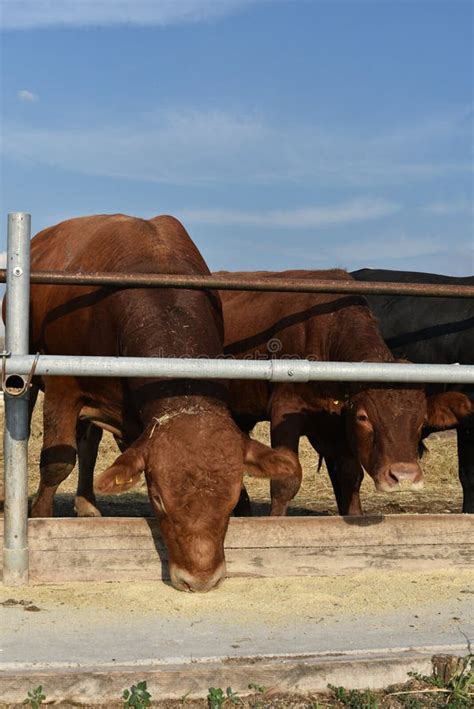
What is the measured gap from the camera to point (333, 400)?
655 cm

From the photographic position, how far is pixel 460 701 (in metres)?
3.66

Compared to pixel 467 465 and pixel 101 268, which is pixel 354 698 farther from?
pixel 467 465

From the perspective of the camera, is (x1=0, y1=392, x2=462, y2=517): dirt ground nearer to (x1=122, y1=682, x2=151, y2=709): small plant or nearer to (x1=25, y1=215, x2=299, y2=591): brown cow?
(x1=25, y1=215, x2=299, y2=591): brown cow

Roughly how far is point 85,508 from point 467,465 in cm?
332

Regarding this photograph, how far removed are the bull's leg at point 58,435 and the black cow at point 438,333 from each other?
3.02 meters

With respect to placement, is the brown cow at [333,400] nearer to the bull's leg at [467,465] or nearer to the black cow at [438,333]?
the black cow at [438,333]

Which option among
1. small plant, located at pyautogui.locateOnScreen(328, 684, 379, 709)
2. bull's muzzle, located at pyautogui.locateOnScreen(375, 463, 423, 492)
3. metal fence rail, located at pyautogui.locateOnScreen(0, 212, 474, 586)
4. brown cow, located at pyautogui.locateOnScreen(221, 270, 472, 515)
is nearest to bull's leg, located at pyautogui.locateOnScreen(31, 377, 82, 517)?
metal fence rail, located at pyautogui.locateOnScreen(0, 212, 474, 586)

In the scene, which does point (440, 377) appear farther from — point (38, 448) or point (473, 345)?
point (38, 448)

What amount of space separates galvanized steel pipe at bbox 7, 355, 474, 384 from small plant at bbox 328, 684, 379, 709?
65.0 inches

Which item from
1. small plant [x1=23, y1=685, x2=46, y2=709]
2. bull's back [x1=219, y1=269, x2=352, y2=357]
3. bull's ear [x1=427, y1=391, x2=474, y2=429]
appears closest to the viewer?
small plant [x1=23, y1=685, x2=46, y2=709]

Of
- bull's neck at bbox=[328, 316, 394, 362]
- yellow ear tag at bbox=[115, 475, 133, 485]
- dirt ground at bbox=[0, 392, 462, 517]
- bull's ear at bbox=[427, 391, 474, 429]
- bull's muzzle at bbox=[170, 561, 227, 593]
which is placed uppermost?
bull's neck at bbox=[328, 316, 394, 362]

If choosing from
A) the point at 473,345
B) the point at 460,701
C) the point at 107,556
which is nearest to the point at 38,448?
the point at 473,345

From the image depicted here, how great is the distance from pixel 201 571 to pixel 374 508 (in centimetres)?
492

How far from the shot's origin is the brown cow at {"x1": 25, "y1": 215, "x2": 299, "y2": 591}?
15.7ft
